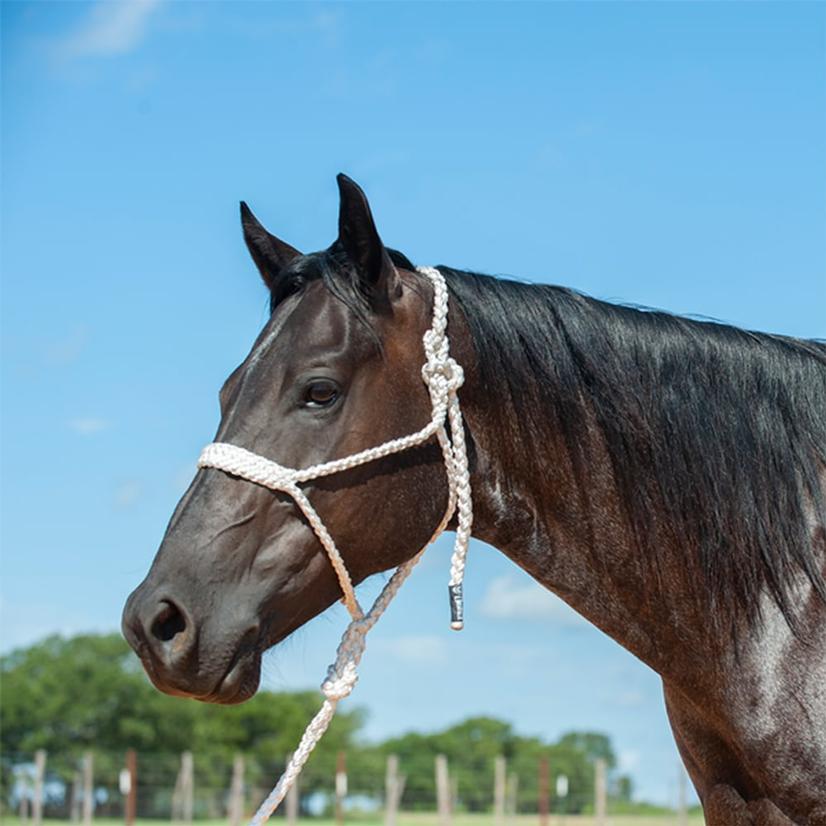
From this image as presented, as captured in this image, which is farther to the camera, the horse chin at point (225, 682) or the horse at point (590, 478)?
the horse at point (590, 478)

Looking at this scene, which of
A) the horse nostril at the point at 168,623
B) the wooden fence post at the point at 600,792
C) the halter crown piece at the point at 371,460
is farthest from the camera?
the wooden fence post at the point at 600,792

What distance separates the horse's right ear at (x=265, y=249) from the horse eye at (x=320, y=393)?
2.25 feet

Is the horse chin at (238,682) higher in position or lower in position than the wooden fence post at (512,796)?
higher

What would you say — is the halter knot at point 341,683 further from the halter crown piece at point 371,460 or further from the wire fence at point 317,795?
the wire fence at point 317,795

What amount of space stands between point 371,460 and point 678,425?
3.16 feet

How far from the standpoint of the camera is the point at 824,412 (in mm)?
3760

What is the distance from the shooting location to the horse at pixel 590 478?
3.30m

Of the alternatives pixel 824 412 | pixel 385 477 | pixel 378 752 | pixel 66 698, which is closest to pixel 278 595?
pixel 385 477

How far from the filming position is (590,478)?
360cm

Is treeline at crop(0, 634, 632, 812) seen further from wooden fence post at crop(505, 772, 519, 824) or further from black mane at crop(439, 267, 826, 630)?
black mane at crop(439, 267, 826, 630)

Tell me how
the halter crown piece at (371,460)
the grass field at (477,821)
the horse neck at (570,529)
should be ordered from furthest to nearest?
1. the grass field at (477,821)
2. the horse neck at (570,529)
3. the halter crown piece at (371,460)

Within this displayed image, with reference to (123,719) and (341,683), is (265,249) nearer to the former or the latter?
(341,683)

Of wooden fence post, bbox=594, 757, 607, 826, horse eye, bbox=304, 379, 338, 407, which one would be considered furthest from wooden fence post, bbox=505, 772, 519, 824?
horse eye, bbox=304, 379, 338, 407

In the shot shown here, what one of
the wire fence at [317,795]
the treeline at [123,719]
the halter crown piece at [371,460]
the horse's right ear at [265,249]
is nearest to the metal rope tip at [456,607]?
the halter crown piece at [371,460]
